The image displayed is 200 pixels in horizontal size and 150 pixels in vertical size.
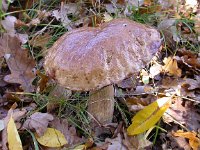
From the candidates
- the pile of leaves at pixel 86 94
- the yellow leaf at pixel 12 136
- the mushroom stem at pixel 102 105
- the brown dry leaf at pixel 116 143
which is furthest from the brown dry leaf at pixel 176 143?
the yellow leaf at pixel 12 136

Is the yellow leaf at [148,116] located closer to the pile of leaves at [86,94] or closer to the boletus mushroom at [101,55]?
the pile of leaves at [86,94]

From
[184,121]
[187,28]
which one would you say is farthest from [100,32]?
[187,28]

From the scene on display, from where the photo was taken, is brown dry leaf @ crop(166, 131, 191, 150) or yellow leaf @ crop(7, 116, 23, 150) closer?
yellow leaf @ crop(7, 116, 23, 150)

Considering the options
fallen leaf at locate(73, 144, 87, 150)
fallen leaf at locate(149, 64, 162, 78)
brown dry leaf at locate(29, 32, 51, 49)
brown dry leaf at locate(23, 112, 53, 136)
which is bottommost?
fallen leaf at locate(73, 144, 87, 150)

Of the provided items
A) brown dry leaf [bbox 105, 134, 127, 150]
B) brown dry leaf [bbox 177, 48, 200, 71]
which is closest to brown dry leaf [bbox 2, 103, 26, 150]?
brown dry leaf [bbox 105, 134, 127, 150]

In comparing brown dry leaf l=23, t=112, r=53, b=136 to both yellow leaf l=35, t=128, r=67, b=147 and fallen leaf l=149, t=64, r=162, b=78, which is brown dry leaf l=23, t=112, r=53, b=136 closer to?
yellow leaf l=35, t=128, r=67, b=147

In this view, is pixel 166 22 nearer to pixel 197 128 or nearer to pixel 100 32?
pixel 197 128

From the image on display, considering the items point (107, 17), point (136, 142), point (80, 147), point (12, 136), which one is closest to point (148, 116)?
point (136, 142)

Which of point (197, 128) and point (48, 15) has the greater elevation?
point (48, 15)

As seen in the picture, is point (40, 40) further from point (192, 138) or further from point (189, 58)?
point (192, 138)
